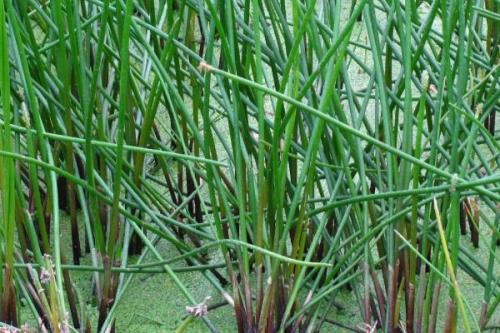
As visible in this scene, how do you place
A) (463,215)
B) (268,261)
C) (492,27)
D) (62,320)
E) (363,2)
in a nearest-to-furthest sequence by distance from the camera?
1. (363,2)
2. (62,320)
3. (268,261)
4. (463,215)
5. (492,27)

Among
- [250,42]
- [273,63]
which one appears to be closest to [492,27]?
[273,63]

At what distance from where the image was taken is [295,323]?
1171 millimetres

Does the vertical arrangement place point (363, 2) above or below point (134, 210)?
above

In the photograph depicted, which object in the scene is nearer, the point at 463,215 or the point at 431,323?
the point at 431,323

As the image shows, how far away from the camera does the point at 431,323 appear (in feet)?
3.60

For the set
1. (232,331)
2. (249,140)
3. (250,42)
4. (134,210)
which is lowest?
(232,331)

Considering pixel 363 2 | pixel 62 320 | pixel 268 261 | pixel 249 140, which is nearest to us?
pixel 363 2

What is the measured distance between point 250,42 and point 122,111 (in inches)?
7.1

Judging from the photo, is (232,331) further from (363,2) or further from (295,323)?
(363,2)

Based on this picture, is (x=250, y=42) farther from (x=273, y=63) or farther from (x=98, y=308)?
(x=98, y=308)

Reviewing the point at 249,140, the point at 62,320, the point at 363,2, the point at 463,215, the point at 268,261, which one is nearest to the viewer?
the point at 363,2

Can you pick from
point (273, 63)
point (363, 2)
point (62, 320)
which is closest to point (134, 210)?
point (273, 63)

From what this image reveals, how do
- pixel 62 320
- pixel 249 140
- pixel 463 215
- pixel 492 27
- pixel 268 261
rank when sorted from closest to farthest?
1. pixel 62 320
2. pixel 268 261
3. pixel 249 140
4. pixel 463 215
5. pixel 492 27

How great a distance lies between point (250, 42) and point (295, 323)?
33 centimetres
